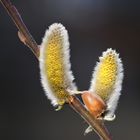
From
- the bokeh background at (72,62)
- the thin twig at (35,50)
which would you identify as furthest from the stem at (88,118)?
the bokeh background at (72,62)

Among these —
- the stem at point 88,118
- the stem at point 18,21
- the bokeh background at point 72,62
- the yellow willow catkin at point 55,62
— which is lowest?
the bokeh background at point 72,62

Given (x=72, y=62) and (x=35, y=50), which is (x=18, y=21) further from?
(x=72, y=62)

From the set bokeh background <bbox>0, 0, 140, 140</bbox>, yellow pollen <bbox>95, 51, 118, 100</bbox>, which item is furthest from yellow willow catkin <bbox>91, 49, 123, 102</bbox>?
bokeh background <bbox>0, 0, 140, 140</bbox>

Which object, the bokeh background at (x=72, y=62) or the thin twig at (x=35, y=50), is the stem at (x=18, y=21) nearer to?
Result: the thin twig at (x=35, y=50)

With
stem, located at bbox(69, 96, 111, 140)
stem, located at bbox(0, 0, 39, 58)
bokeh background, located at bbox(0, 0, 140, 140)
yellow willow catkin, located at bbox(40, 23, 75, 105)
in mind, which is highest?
stem, located at bbox(0, 0, 39, 58)

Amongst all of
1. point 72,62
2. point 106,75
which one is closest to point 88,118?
point 106,75

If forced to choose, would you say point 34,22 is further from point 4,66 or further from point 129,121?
point 129,121

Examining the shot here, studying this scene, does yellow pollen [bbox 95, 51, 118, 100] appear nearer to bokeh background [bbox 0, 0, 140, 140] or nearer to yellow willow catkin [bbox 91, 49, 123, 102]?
yellow willow catkin [bbox 91, 49, 123, 102]

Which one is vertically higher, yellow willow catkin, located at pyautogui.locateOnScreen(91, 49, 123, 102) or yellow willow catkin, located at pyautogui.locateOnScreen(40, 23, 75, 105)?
yellow willow catkin, located at pyautogui.locateOnScreen(40, 23, 75, 105)
